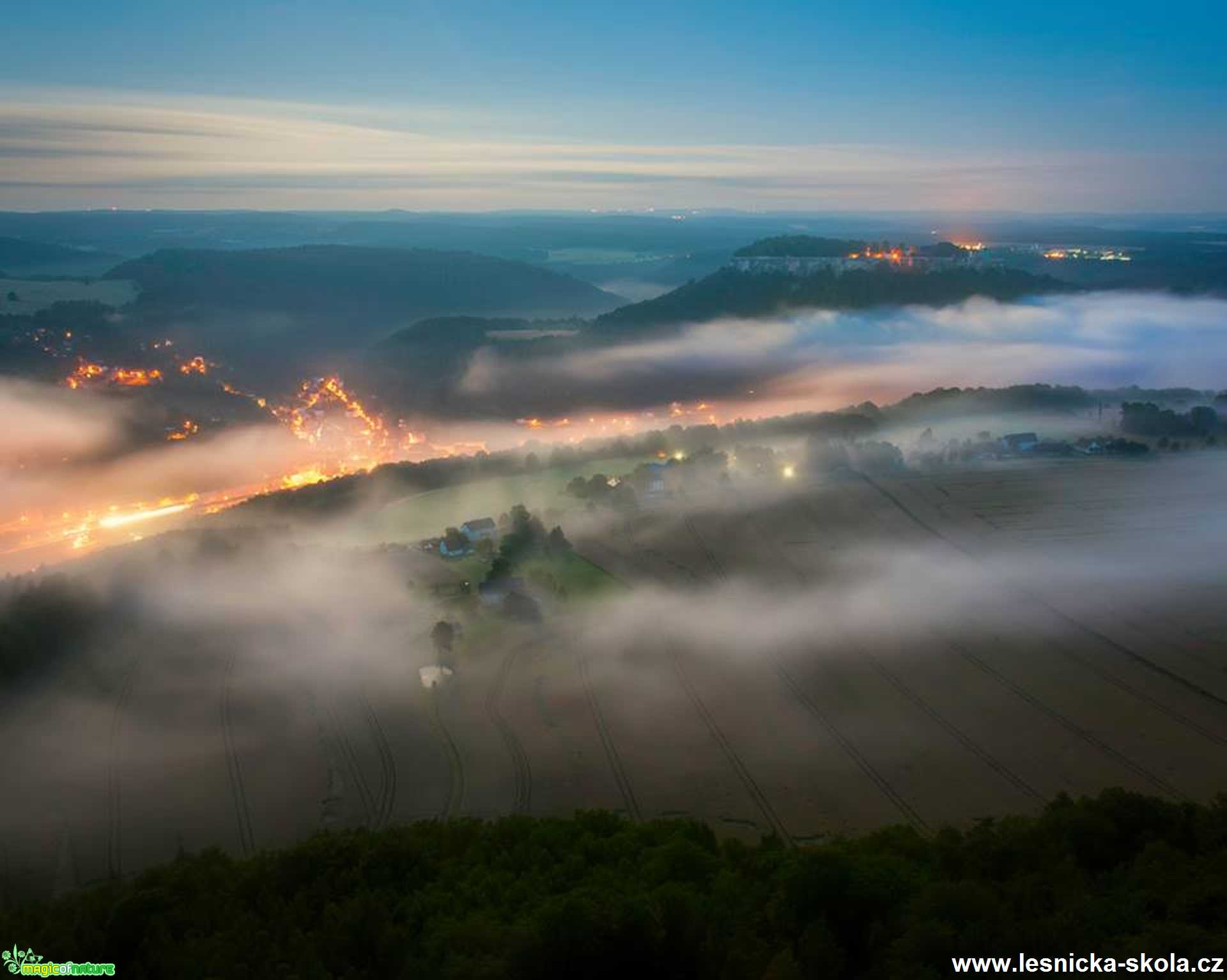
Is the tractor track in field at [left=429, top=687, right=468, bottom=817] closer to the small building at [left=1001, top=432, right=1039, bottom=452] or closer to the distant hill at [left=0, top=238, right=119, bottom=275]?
the small building at [left=1001, top=432, right=1039, bottom=452]

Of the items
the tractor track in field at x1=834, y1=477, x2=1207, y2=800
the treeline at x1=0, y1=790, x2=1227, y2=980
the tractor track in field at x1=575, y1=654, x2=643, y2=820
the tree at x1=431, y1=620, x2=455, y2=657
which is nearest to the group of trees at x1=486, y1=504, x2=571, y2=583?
the tree at x1=431, y1=620, x2=455, y2=657

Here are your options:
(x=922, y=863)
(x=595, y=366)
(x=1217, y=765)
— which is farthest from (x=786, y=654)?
(x=595, y=366)

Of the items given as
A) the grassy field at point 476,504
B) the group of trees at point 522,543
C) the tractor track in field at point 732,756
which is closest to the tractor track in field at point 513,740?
the tractor track in field at point 732,756

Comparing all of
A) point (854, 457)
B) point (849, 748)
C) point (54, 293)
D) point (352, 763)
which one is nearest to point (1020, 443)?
point (854, 457)

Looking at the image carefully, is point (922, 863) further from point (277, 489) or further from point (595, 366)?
point (595, 366)

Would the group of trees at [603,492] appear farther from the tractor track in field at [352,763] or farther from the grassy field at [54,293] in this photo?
the grassy field at [54,293]

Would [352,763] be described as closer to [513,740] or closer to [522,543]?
[513,740]
